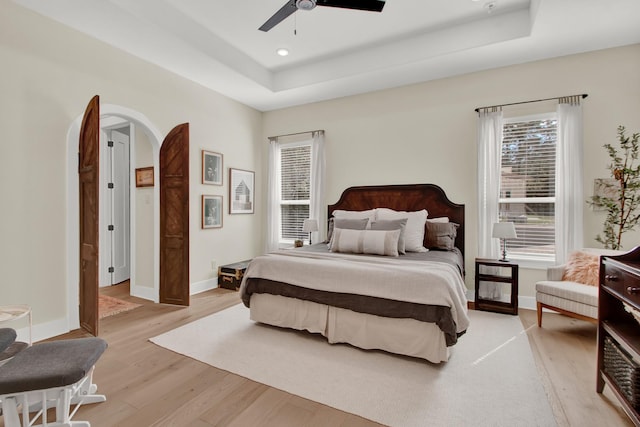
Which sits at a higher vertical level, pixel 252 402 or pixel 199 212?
pixel 199 212

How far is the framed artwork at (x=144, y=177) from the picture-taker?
435 cm

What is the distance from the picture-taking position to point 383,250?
346 centimetres

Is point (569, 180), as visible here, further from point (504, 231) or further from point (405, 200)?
point (405, 200)

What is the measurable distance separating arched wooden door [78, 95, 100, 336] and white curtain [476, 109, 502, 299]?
14.2 ft

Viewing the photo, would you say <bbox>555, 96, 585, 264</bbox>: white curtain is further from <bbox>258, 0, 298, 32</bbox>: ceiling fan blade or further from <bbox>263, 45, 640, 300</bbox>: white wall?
<bbox>258, 0, 298, 32</bbox>: ceiling fan blade

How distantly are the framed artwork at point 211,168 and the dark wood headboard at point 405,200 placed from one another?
1864 millimetres

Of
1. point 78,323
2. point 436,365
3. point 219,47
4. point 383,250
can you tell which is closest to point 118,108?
point 219,47

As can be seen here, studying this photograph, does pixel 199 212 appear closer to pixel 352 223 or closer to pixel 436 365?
pixel 352 223

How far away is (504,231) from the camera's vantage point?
3.63m

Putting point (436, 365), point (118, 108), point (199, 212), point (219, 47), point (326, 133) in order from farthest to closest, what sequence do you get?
point (326, 133) < point (199, 212) < point (219, 47) < point (118, 108) < point (436, 365)

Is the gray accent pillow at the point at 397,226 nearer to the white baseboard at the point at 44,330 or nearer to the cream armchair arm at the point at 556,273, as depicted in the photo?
the cream armchair arm at the point at 556,273

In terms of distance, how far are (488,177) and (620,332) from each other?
2.50m

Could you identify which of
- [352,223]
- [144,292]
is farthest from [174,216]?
[352,223]

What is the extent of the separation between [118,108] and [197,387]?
3178mm
